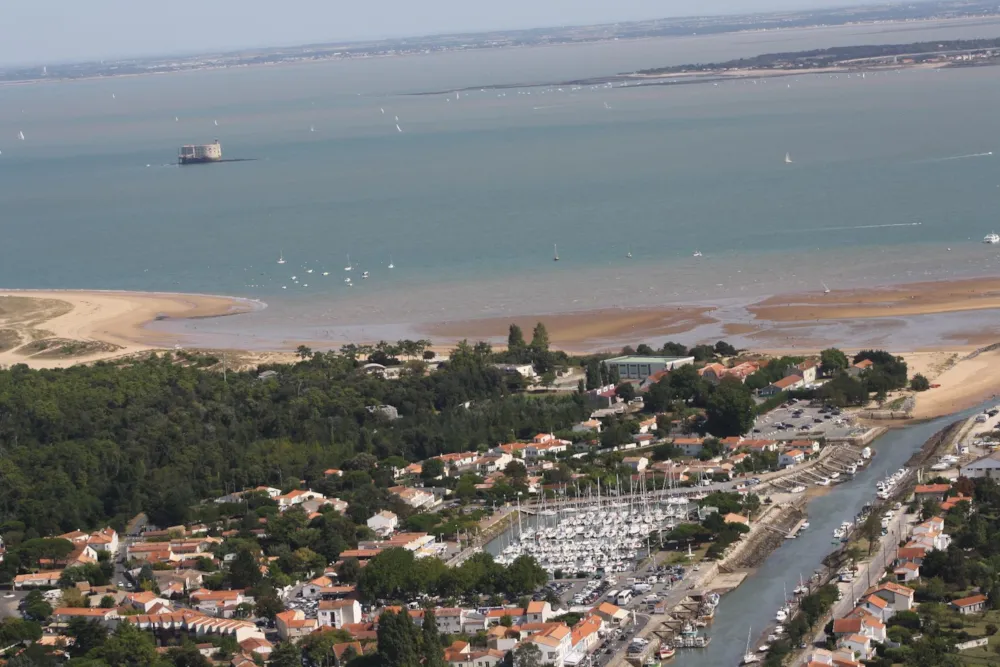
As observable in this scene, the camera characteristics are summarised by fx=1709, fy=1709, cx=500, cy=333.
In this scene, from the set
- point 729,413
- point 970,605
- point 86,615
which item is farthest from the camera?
point 729,413

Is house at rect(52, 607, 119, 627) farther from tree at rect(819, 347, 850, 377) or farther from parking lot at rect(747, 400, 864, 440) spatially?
tree at rect(819, 347, 850, 377)

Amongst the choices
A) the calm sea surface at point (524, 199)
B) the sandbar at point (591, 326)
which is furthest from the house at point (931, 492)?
the calm sea surface at point (524, 199)

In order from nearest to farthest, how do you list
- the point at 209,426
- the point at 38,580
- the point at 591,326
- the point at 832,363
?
the point at 38,580 < the point at 209,426 < the point at 832,363 < the point at 591,326

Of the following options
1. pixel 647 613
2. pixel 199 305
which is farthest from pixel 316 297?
pixel 647 613

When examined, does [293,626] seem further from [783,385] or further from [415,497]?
[783,385]

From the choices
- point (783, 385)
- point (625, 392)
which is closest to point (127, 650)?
point (625, 392)

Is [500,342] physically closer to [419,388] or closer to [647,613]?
[419,388]
